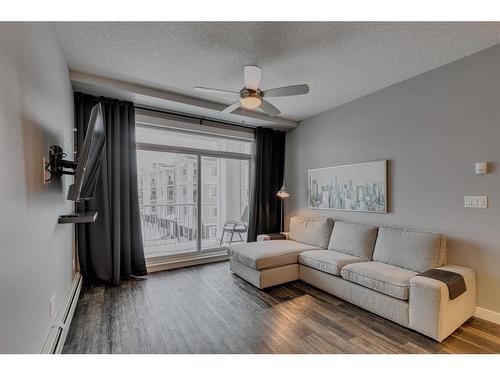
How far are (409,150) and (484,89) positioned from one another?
85cm

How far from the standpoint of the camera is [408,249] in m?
2.68

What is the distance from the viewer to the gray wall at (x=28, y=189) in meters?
1.13

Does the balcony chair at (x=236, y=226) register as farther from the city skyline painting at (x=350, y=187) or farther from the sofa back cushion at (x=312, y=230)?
the city skyline painting at (x=350, y=187)

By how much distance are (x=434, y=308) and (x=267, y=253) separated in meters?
1.77

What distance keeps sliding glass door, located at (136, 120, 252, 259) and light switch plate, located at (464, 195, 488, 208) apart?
328 centimetres

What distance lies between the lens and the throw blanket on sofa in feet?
6.91

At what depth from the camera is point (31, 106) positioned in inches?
59.6

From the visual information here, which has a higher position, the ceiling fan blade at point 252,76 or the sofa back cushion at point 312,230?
the ceiling fan blade at point 252,76

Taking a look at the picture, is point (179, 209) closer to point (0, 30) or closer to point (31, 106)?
point (31, 106)

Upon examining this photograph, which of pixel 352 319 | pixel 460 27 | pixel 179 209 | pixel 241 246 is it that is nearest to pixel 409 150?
pixel 460 27

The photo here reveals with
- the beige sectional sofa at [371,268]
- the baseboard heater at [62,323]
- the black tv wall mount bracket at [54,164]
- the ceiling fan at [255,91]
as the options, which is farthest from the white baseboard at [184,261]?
the ceiling fan at [255,91]

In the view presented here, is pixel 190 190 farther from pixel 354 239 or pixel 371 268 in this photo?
pixel 371 268

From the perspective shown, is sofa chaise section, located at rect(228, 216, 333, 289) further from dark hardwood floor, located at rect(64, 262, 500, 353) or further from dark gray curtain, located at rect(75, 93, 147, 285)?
dark gray curtain, located at rect(75, 93, 147, 285)

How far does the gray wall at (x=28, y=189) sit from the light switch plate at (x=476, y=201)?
357cm
